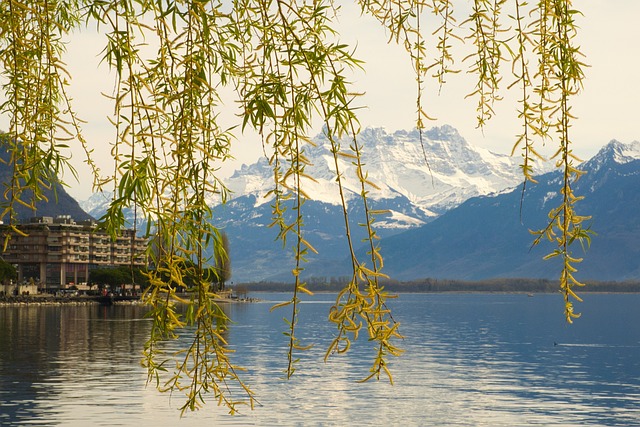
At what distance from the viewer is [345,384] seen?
7925cm

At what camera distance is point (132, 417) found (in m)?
59.2

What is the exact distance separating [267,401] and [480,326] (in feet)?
404

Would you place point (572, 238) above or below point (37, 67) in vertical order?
below

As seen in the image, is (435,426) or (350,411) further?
(350,411)

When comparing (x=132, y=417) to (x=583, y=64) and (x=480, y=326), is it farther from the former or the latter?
(x=480, y=326)

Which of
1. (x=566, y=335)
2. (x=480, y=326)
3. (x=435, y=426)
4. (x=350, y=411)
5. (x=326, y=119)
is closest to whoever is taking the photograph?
(x=326, y=119)

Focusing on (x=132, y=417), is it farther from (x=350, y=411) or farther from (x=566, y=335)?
(x=566, y=335)

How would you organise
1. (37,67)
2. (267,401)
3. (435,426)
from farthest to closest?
1. (267,401)
2. (435,426)
3. (37,67)

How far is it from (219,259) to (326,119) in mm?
812

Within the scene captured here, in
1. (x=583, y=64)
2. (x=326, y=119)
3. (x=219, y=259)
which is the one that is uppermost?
(x=583, y=64)

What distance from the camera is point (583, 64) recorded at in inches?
147

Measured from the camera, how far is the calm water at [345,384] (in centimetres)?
6112

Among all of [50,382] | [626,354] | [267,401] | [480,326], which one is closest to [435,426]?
[267,401]

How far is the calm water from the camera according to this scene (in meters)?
61.1
